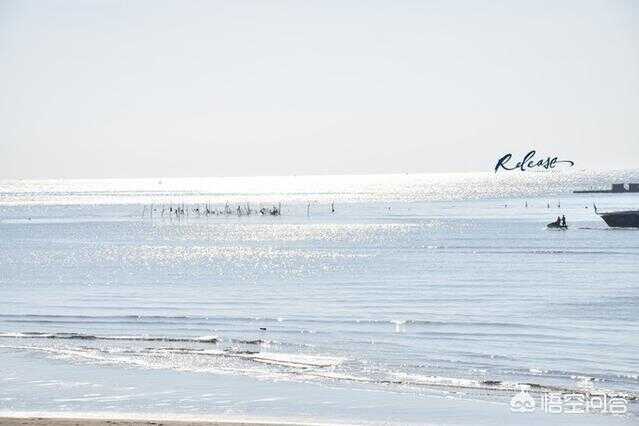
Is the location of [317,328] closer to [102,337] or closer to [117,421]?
[102,337]

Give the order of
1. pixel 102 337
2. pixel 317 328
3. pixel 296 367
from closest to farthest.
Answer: pixel 296 367
pixel 102 337
pixel 317 328

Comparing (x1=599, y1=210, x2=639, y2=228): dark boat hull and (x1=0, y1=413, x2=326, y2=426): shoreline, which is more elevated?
(x1=599, y1=210, x2=639, y2=228): dark boat hull

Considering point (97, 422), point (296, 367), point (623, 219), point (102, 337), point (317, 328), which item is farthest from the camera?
point (623, 219)

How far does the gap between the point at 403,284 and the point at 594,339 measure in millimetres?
25385

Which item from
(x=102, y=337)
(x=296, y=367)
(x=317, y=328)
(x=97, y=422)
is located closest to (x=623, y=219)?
(x=317, y=328)

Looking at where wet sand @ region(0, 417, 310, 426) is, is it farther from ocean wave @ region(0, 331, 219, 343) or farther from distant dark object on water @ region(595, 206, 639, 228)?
distant dark object on water @ region(595, 206, 639, 228)

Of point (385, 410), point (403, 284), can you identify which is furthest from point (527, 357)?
point (403, 284)

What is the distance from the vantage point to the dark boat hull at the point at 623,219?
383 feet

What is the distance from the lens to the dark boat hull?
383ft

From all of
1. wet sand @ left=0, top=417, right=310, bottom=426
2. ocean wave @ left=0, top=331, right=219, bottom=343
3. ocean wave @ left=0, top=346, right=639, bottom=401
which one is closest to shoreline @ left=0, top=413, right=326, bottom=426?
wet sand @ left=0, top=417, right=310, bottom=426

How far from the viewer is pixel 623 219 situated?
11762cm

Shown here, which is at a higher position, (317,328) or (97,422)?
(317,328)

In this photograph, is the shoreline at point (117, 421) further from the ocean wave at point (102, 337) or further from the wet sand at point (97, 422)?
the ocean wave at point (102, 337)

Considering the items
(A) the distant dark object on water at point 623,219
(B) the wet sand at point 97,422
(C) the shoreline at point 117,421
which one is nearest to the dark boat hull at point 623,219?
(A) the distant dark object on water at point 623,219
